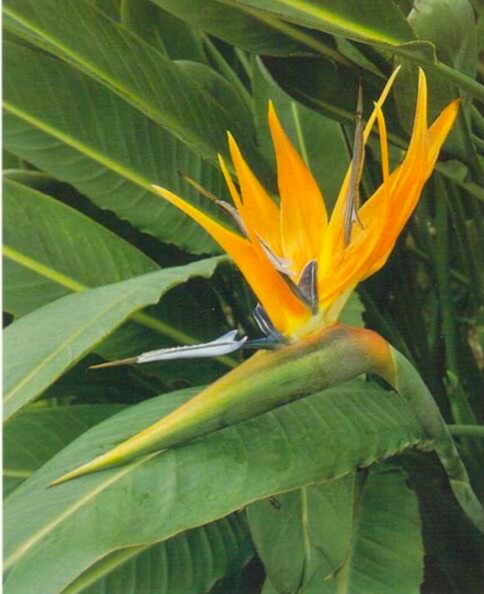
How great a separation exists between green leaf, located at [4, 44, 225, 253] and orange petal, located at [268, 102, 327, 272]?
201 millimetres

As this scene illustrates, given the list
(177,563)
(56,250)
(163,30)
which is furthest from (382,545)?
(163,30)

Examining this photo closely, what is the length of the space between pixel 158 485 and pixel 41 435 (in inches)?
10.9

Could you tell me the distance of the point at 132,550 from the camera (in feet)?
2.58

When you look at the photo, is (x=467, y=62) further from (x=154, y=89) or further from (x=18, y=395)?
(x=18, y=395)

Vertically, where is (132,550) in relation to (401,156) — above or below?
below

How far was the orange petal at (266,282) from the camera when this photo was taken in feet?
1.99

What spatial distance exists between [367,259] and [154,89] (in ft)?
1.03

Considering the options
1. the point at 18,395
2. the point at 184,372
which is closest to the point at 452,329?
the point at 184,372

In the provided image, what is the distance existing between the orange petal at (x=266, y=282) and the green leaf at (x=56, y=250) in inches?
11.0

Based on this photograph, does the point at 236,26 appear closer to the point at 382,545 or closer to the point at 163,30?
the point at 163,30

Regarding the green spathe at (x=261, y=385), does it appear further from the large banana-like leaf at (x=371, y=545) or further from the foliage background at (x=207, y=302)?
the large banana-like leaf at (x=371, y=545)

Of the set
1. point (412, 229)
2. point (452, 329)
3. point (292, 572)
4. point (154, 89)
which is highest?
point (154, 89)

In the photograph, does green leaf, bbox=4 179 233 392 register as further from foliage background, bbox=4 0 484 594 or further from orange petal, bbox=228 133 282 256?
orange petal, bbox=228 133 282 256

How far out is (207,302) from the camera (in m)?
0.88
